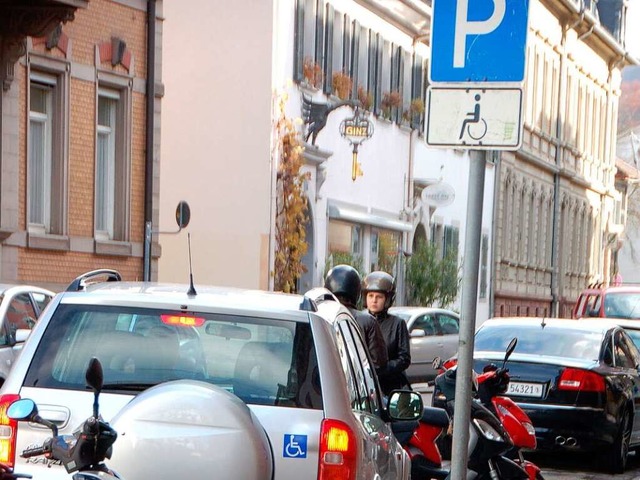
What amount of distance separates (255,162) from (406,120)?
9235 millimetres

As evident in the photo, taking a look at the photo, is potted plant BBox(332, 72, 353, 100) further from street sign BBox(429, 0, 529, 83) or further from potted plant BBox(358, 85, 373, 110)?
street sign BBox(429, 0, 529, 83)

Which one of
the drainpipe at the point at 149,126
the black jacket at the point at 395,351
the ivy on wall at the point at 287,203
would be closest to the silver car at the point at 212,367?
the black jacket at the point at 395,351

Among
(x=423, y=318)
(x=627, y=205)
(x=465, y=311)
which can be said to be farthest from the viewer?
(x=627, y=205)

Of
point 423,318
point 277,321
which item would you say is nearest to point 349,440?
point 277,321

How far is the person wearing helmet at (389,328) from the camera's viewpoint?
10789mm

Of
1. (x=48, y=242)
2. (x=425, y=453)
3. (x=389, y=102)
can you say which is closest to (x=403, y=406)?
(x=425, y=453)

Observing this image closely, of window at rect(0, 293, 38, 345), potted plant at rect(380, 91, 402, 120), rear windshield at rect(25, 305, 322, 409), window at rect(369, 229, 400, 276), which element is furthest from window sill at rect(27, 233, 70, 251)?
rear windshield at rect(25, 305, 322, 409)

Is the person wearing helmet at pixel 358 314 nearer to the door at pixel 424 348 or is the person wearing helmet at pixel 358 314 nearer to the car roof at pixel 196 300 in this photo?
→ the car roof at pixel 196 300

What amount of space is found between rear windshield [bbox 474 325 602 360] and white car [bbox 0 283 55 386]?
4252mm

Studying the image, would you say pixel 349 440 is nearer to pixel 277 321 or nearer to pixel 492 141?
pixel 277 321

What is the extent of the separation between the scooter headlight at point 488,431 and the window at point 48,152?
14836mm

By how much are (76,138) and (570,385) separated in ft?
38.1

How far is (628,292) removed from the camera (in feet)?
102

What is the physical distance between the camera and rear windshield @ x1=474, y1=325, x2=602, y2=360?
1538 centimetres
